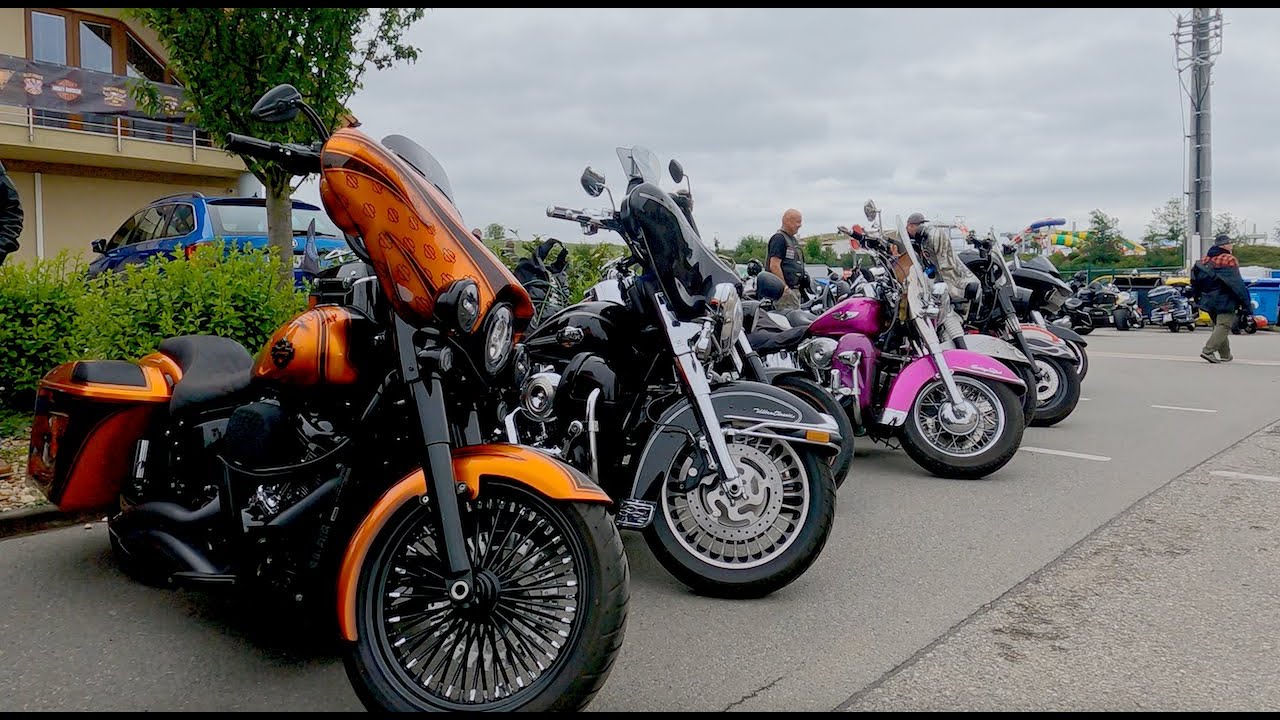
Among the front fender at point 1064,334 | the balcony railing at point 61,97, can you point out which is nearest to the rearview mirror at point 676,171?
the front fender at point 1064,334

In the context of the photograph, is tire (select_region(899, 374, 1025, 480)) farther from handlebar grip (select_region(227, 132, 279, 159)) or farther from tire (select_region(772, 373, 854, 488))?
handlebar grip (select_region(227, 132, 279, 159))

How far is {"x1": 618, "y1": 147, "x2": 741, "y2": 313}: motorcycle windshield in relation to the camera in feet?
12.4

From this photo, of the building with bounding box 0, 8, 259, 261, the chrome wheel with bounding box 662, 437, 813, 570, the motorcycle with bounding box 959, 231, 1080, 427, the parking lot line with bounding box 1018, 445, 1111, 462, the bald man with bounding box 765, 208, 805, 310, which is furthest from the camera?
the building with bounding box 0, 8, 259, 261

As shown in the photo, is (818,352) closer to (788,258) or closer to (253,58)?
(788,258)

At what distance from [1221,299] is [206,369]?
45.0 ft

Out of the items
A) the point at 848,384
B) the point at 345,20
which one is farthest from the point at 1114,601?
the point at 345,20

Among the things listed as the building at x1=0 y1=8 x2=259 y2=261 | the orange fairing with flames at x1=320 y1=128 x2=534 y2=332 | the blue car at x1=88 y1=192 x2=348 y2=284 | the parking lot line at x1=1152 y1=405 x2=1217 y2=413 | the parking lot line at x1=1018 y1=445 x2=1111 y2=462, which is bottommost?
the parking lot line at x1=1018 y1=445 x2=1111 y2=462

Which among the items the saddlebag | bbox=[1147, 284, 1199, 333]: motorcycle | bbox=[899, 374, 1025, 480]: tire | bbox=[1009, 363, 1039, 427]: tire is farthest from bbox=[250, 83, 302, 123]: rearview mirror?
bbox=[1147, 284, 1199, 333]: motorcycle

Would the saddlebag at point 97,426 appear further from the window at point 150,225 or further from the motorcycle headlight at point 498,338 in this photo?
the window at point 150,225

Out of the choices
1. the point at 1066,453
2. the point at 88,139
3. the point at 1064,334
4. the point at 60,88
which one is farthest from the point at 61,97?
the point at 1066,453

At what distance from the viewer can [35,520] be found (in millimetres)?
4547

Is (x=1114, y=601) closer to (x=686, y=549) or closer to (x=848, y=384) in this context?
(x=686, y=549)

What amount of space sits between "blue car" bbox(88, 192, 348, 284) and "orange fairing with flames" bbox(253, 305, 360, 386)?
8015 millimetres

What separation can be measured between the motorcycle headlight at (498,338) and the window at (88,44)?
20.7 m
